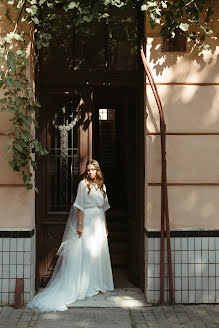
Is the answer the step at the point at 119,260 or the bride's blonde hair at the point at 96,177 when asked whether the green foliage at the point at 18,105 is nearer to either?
the bride's blonde hair at the point at 96,177

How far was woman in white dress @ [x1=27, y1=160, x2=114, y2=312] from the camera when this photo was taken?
652 centimetres

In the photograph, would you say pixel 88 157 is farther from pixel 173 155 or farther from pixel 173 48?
pixel 173 48

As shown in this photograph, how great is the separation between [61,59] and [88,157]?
1509mm

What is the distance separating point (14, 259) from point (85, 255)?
1.04 m

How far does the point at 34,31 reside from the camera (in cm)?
638

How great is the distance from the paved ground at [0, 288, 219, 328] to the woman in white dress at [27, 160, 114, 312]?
31 cm

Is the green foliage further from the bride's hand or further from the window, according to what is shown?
the window

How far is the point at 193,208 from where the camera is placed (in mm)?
6242

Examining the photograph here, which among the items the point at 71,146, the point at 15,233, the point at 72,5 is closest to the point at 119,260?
the point at 71,146

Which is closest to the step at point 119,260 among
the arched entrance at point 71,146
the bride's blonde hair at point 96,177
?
the arched entrance at point 71,146

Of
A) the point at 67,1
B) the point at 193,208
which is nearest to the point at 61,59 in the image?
the point at 67,1

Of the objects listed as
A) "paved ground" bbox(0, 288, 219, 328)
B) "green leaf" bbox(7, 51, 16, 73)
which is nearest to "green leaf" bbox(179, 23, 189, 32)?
"green leaf" bbox(7, 51, 16, 73)

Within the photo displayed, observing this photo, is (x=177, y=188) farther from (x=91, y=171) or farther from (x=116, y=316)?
(x=116, y=316)

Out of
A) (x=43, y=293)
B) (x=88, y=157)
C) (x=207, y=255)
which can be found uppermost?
(x=88, y=157)
